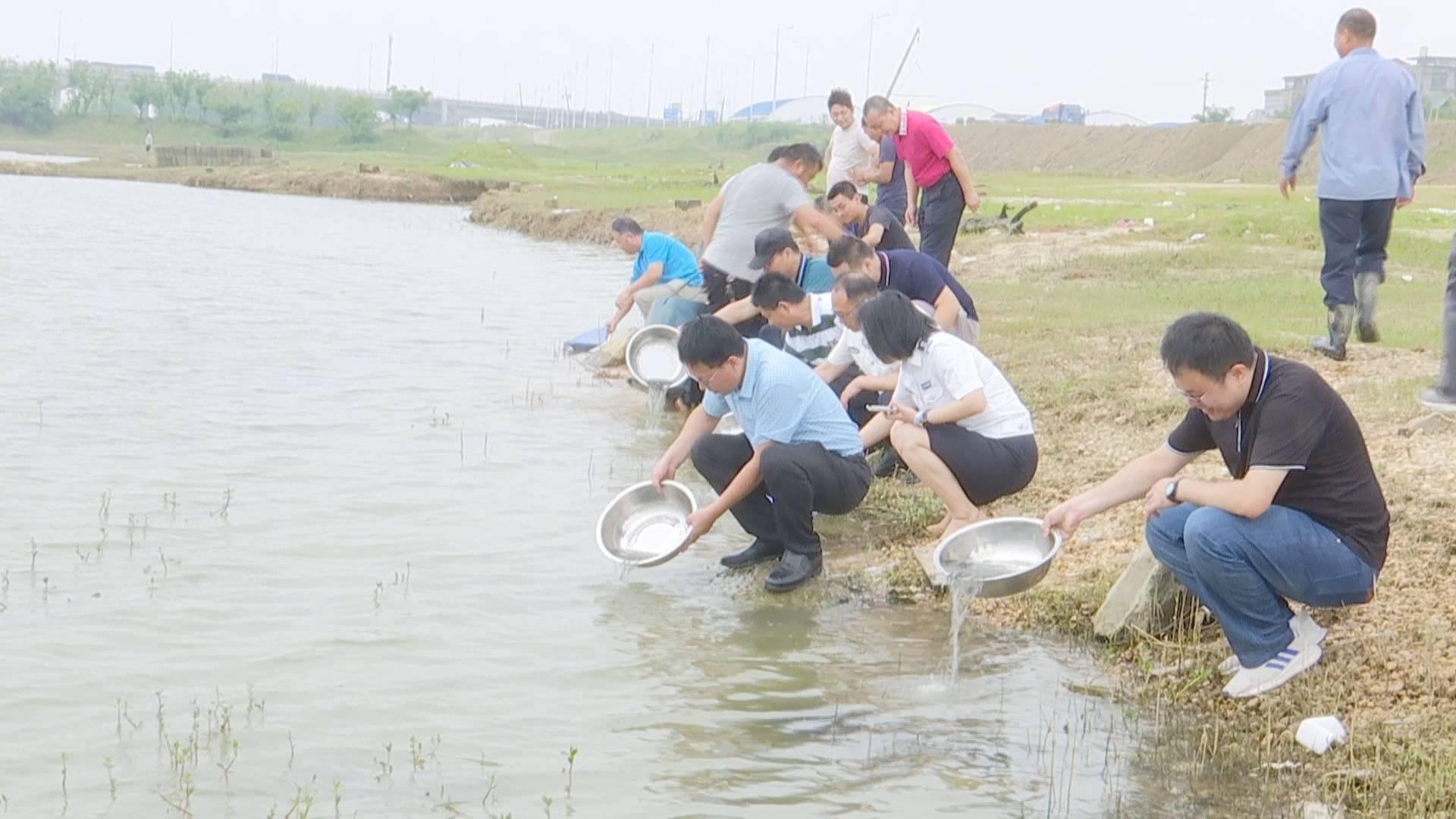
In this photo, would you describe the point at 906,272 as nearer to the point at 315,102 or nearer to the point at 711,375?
the point at 711,375

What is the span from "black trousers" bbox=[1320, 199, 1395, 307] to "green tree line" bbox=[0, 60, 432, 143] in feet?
310

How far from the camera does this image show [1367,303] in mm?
10477

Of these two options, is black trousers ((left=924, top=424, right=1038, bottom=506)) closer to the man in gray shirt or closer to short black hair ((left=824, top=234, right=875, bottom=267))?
short black hair ((left=824, top=234, right=875, bottom=267))

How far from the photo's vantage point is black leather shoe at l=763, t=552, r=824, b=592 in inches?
287

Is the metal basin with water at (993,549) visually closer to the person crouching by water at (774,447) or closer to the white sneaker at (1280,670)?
the person crouching by water at (774,447)

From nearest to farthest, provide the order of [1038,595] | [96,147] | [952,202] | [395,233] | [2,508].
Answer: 1. [1038,595]
2. [2,508]
3. [952,202]
4. [395,233]
5. [96,147]

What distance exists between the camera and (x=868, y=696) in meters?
6.14

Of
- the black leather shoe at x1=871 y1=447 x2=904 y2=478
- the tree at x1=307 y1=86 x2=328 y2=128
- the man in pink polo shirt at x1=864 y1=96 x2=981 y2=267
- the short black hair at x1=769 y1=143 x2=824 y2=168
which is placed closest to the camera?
the black leather shoe at x1=871 y1=447 x2=904 y2=478

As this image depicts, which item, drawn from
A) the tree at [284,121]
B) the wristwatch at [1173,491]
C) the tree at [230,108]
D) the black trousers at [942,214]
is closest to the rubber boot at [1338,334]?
the black trousers at [942,214]

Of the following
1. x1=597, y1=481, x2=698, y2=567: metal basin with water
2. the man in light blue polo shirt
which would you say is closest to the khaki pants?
the man in light blue polo shirt

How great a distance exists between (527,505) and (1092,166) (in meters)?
71.0

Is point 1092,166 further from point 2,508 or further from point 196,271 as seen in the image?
point 2,508

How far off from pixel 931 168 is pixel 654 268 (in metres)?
2.20

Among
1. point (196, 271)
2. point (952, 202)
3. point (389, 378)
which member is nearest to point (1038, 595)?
point (952, 202)
